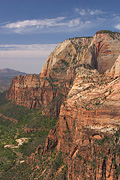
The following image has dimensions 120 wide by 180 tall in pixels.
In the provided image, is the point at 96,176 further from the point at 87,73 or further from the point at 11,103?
the point at 11,103

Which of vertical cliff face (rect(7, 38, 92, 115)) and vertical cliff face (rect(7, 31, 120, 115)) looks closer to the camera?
vertical cliff face (rect(7, 31, 120, 115))

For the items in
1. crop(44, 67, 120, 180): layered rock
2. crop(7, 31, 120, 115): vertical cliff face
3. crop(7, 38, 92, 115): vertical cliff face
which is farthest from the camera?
crop(7, 38, 92, 115): vertical cliff face

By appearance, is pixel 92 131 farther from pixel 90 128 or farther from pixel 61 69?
pixel 61 69

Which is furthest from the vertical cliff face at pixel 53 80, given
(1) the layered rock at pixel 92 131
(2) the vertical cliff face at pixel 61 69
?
(1) the layered rock at pixel 92 131

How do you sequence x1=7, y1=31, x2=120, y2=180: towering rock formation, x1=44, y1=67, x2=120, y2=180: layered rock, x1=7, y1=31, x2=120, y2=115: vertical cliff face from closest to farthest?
x1=44, y1=67, x2=120, y2=180: layered rock → x1=7, y1=31, x2=120, y2=180: towering rock formation → x1=7, y1=31, x2=120, y2=115: vertical cliff face

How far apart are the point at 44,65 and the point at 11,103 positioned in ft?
146

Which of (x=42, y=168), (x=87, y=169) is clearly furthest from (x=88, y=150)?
(x=42, y=168)

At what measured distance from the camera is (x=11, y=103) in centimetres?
18538

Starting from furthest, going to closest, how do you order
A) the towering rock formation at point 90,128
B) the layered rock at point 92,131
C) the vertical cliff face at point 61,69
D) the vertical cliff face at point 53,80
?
the vertical cliff face at point 53,80 < the vertical cliff face at point 61,69 < the towering rock formation at point 90,128 < the layered rock at point 92,131

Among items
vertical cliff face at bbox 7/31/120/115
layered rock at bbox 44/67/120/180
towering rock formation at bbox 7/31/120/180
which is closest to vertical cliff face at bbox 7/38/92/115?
vertical cliff face at bbox 7/31/120/115

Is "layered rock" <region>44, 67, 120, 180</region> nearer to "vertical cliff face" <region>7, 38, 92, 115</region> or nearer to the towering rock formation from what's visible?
the towering rock formation

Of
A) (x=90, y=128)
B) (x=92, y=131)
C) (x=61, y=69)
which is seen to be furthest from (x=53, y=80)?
(x=92, y=131)

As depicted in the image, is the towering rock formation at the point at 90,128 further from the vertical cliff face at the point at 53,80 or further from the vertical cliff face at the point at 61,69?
the vertical cliff face at the point at 53,80

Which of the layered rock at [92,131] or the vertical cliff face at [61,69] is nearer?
the layered rock at [92,131]
